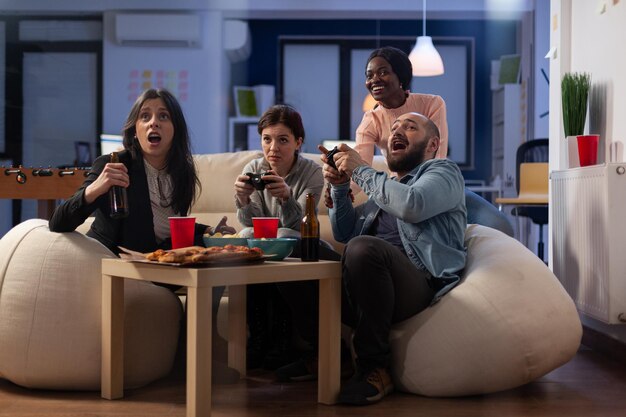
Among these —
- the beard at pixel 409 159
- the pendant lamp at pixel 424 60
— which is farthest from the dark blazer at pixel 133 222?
the pendant lamp at pixel 424 60

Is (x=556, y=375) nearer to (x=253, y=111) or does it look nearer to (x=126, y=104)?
(x=253, y=111)

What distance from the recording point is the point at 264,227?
2.02 metres

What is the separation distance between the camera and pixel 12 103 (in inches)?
76.4

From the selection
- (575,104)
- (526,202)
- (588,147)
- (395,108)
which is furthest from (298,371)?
(526,202)

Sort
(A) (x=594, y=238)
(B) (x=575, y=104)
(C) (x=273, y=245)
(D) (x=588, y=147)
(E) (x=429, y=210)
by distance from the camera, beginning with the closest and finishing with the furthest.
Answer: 1. (C) (x=273, y=245)
2. (E) (x=429, y=210)
3. (A) (x=594, y=238)
4. (D) (x=588, y=147)
5. (B) (x=575, y=104)

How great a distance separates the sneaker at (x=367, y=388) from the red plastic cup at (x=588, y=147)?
124cm

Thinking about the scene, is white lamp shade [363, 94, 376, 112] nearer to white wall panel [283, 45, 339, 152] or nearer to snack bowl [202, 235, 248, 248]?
white wall panel [283, 45, 339, 152]

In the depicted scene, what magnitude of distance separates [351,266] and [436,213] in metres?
0.27

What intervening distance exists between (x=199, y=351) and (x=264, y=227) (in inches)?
16.4

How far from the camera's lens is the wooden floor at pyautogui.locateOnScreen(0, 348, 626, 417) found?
192 cm

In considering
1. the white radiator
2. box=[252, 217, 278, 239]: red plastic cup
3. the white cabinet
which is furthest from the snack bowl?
the white radiator

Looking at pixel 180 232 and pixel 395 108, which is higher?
pixel 395 108

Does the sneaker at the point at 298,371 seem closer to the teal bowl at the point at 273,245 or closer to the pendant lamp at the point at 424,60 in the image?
the teal bowl at the point at 273,245

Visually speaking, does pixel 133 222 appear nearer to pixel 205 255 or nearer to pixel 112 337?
pixel 112 337
